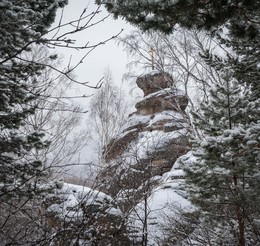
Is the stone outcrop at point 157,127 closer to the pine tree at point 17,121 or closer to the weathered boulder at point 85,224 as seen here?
the weathered boulder at point 85,224

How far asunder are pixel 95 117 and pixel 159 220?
9.05 m

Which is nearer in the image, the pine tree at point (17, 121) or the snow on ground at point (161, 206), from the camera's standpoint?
the pine tree at point (17, 121)

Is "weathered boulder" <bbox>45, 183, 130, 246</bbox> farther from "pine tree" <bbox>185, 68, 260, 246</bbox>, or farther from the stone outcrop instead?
the stone outcrop

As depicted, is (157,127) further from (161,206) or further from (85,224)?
(85,224)

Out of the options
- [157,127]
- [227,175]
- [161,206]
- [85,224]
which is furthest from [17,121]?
[157,127]

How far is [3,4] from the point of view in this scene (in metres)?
2.91

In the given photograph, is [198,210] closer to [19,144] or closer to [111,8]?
[19,144]

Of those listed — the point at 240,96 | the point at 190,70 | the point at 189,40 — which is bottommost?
the point at 240,96

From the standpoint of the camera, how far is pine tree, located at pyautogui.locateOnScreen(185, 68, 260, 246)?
163 inches

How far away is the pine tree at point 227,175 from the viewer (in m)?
4.13

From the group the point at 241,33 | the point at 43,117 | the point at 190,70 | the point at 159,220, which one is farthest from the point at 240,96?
the point at 43,117

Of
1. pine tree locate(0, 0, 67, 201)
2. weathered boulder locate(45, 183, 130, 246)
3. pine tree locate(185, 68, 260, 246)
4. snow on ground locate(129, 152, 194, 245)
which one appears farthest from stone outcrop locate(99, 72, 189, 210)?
pine tree locate(0, 0, 67, 201)

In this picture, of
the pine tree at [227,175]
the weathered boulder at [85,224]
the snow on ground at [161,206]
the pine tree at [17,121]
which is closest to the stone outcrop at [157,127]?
the snow on ground at [161,206]

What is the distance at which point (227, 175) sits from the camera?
438 centimetres
